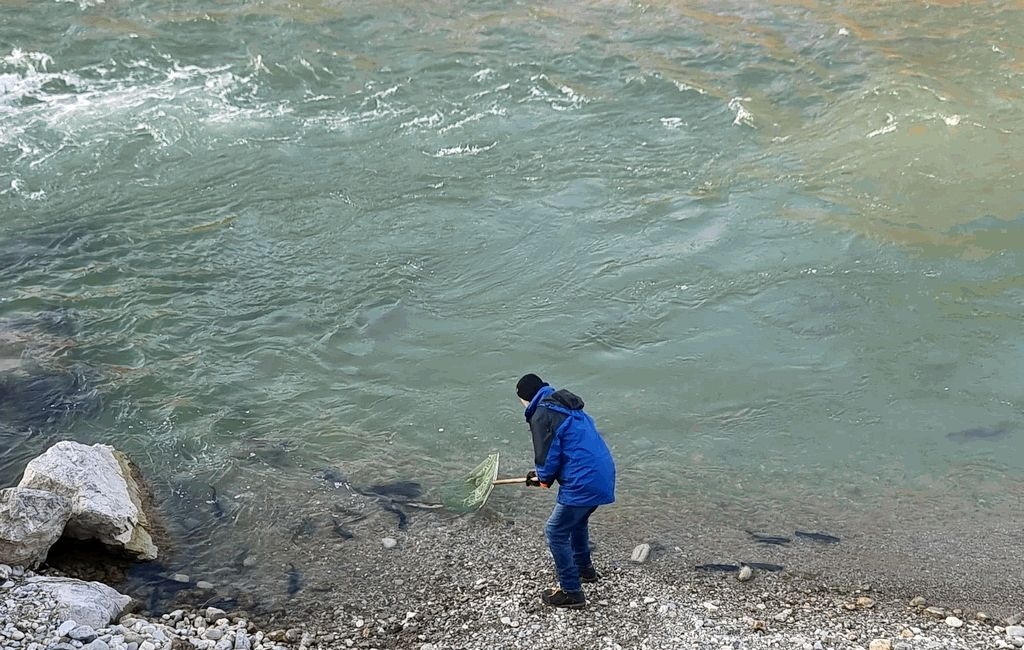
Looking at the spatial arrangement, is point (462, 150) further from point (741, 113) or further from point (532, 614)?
point (532, 614)

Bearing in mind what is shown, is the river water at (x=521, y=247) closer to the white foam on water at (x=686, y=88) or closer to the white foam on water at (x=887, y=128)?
the white foam on water at (x=686, y=88)

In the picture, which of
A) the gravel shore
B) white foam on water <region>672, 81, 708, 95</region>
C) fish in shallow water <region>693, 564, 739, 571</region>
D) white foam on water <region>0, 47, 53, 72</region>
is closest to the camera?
the gravel shore

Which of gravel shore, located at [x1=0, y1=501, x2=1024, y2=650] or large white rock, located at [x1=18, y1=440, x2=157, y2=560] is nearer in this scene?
gravel shore, located at [x1=0, y1=501, x2=1024, y2=650]

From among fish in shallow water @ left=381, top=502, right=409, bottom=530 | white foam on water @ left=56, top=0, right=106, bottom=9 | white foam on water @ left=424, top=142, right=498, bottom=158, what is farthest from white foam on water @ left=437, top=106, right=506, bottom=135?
white foam on water @ left=56, top=0, right=106, bottom=9

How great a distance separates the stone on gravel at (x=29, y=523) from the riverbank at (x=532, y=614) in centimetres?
24

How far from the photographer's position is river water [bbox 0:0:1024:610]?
11.4 m

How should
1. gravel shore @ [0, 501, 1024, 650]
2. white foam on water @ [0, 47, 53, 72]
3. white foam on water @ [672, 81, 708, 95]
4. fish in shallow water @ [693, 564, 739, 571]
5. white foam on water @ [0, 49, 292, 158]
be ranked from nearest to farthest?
gravel shore @ [0, 501, 1024, 650] < fish in shallow water @ [693, 564, 739, 571] < white foam on water @ [0, 49, 292, 158] < white foam on water @ [672, 81, 708, 95] < white foam on water @ [0, 47, 53, 72]

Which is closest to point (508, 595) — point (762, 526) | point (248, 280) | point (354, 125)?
point (762, 526)

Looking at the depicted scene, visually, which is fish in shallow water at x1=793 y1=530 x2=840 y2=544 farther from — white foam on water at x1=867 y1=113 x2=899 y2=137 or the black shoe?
white foam on water at x1=867 y1=113 x2=899 y2=137

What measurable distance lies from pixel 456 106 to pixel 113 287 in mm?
7129

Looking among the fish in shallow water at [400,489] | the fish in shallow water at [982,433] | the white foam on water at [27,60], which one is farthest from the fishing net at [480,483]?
the white foam on water at [27,60]

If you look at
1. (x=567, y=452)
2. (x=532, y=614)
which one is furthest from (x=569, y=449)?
(x=532, y=614)

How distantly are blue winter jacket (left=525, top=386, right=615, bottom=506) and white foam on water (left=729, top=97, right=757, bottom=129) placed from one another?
1101 centimetres

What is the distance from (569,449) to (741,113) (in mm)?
11626
